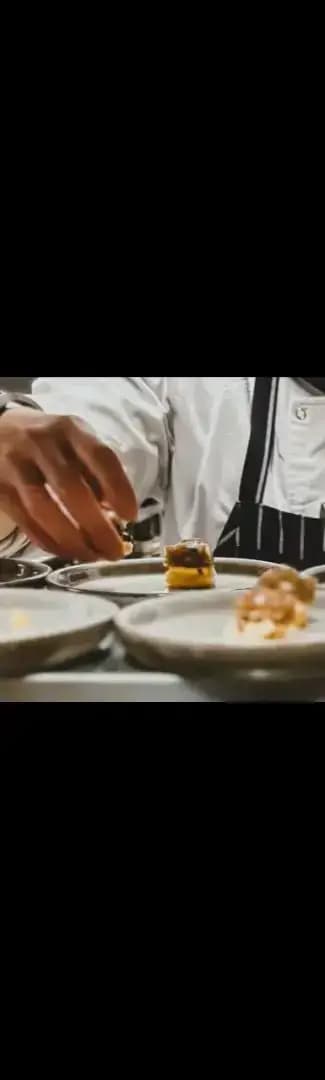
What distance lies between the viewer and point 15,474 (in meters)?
1.48

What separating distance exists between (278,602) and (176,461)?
0.30 m

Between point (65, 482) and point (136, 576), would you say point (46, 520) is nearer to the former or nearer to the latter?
point (65, 482)

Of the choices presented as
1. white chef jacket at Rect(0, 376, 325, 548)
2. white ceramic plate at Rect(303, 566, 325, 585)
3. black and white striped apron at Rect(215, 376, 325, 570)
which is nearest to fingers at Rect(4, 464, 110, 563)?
white chef jacket at Rect(0, 376, 325, 548)

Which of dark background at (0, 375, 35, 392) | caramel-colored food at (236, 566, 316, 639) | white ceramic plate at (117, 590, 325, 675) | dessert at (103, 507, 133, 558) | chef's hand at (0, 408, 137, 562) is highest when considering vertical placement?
dark background at (0, 375, 35, 392)

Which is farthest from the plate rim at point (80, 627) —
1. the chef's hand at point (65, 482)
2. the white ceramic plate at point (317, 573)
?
the white ceramic plate at point (317, 573)

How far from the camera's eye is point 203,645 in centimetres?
132

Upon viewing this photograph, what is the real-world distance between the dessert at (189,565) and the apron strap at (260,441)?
4.5 inches

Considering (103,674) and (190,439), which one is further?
(190,439)

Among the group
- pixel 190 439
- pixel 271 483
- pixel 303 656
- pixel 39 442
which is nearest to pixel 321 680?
pixel 303 656

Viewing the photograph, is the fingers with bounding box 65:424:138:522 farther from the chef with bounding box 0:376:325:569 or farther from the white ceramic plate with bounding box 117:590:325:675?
the white ceramic plate with bounding box 117:590:325:675

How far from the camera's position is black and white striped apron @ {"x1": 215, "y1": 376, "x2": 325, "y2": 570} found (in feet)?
4.84

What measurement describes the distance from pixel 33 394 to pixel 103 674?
503 mm

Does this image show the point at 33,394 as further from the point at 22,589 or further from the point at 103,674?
the point at 103,674

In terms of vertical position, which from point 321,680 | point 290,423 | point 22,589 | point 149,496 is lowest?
point 321,680
